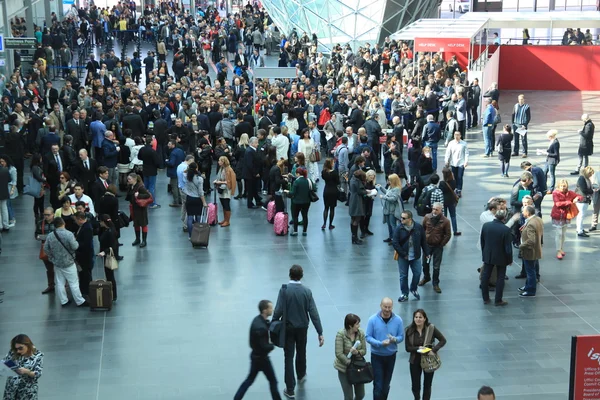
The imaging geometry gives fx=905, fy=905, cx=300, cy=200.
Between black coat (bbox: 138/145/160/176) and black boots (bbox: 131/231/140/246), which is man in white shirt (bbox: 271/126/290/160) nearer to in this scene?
black coat (bbox: 138/145/160/176)

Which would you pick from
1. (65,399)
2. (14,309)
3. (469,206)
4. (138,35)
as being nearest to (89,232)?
(14,309)

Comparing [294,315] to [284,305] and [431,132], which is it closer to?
[284,305]

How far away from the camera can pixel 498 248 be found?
13398 mm

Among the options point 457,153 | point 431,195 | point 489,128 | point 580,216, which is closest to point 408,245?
point 431,195

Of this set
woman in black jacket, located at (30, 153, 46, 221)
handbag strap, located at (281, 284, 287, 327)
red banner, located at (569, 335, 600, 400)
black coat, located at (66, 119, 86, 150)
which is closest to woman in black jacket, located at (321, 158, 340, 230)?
woman in black jacket, located at (30, 153, 46, 221)

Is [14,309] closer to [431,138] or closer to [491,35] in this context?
[431,138]

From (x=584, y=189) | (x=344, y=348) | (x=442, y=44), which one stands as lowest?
(x=344, y=348)

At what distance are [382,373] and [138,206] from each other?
7443 millimetres

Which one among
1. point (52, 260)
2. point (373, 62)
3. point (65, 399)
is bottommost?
point (65, 399)

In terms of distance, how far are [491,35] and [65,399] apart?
34153 mm

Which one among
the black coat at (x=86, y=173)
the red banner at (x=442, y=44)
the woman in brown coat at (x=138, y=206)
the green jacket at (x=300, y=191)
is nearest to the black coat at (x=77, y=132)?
the black coat at (x=86, y=173)

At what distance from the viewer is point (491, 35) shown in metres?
41.2

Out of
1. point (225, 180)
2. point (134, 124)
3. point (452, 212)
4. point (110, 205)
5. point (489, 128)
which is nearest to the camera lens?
point (110, 205)

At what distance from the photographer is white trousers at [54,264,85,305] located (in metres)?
13.4
